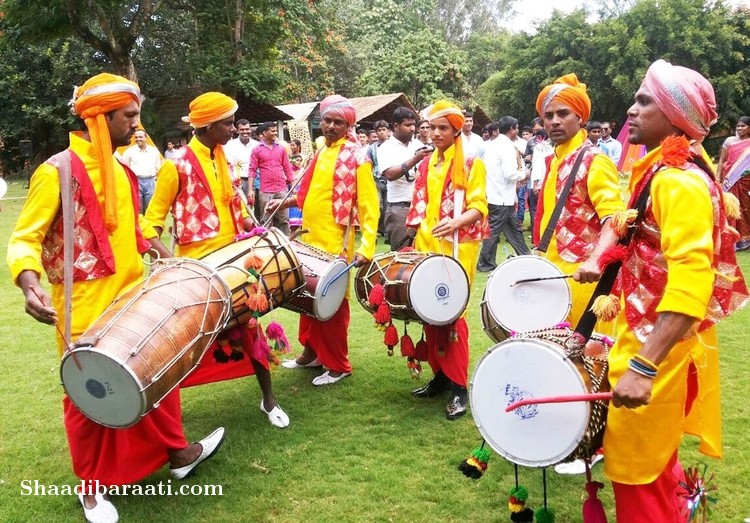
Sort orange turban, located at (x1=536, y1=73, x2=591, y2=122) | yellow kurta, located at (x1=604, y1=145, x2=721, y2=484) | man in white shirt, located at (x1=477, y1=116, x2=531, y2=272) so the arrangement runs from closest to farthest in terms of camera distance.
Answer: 1. yellow kurta, located at (x1=604, y1=145, x2=721, y2=484)
2. orange turban, located at (x1=536, y1=73, x2=591, y2=122)
3. man in white shirt, located at (x1=477, y1=116, x2=531, y2=272)

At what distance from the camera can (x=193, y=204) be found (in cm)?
405

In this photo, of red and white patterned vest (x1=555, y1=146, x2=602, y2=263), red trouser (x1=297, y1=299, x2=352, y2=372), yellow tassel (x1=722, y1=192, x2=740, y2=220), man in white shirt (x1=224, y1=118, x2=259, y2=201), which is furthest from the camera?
man in white shirt (x1=224, y1=118, x2=259, y2=201)

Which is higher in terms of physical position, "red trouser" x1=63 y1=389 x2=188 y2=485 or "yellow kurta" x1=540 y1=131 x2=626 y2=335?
"yellow kurta" x1=540 y1=131 x2=626 y2=335

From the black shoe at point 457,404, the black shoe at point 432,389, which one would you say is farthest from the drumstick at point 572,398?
the black shoe at point 432,389

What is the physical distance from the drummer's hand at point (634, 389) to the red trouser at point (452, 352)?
91.8 inches

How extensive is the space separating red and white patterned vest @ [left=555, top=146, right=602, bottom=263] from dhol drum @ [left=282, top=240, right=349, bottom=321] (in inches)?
57.6

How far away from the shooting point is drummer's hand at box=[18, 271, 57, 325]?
2.67 meters

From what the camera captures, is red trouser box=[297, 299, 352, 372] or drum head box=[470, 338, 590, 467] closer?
drum head box=[470, 338, 590, 467]

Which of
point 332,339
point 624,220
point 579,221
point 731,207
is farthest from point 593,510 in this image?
point 332,339

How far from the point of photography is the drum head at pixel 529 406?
2186 mm

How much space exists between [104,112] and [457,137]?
226 cm

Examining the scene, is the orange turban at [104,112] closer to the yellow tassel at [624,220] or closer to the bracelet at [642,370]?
the yellow tassel at [624,220]

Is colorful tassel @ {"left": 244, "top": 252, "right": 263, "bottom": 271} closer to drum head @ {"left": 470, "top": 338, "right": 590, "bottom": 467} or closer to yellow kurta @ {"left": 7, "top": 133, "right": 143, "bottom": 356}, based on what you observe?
yellow kurta @ {"left": 7, "top": 133, "right": 143, "bottom": 356}

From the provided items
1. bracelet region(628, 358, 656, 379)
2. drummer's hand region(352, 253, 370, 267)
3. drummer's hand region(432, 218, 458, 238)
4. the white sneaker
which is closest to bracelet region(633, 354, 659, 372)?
bracelet region(628, 358, 656, 379)
